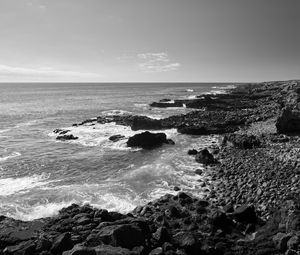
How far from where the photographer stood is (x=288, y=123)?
37.2m

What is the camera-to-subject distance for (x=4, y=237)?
1561cm

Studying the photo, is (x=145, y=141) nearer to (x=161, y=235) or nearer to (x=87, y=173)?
(x=87, y=173)

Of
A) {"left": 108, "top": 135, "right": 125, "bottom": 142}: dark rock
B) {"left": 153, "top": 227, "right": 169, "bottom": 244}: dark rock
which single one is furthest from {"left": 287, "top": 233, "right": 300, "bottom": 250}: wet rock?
{"left": 108, "top": 135, "right": 125, "bottom": 142}: dark rock

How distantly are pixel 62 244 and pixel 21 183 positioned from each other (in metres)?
15.1

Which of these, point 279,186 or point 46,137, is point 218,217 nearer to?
point 279,186

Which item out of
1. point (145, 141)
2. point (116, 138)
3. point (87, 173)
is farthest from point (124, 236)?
point (116, 138)

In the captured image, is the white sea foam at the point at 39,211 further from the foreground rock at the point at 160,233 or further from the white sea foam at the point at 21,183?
the white sea foam at the point at 21,183

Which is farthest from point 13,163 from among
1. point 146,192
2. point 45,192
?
point 146,192

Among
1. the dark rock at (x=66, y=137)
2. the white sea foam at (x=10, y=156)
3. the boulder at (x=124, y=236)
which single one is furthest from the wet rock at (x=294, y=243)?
the dark rock at (x=66, y=137)

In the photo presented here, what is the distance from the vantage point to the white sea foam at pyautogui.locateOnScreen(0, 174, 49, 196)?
25575mm

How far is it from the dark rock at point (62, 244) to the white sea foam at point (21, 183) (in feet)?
41.3

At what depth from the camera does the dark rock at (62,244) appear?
14.1 meters

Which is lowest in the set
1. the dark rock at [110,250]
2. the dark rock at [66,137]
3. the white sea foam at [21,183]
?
the white sea foam at [21,183]

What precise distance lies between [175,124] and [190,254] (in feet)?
129
